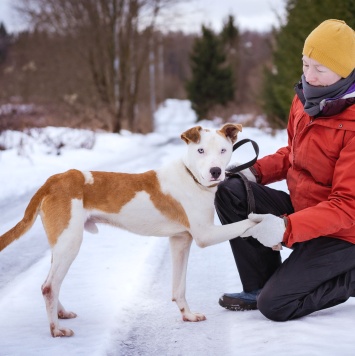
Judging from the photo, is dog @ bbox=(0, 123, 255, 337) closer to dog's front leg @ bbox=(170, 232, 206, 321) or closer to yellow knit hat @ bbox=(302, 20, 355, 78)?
dog's front leg @ bbox=(170, 232, 206, 321)

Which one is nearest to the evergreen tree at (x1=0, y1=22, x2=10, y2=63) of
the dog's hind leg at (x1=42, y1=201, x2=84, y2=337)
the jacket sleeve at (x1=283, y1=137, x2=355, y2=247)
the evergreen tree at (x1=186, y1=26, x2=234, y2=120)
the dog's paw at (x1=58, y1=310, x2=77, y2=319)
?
the evergreen tree at (x1=186, y1=26, x2=234, y2=120)

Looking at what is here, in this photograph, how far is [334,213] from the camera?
2.89 metres

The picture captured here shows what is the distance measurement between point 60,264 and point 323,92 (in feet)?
6.11

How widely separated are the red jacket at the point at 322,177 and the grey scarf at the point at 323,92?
74mm

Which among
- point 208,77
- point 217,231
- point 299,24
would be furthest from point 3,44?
point 217,231

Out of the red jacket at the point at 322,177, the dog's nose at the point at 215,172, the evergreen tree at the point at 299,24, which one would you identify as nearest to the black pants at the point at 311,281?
the red jacket at the point at 322,177

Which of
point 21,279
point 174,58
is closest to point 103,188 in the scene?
point 21,279

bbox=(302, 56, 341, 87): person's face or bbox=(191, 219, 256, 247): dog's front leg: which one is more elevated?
bbox=(302, 56, 341, 87): person's face

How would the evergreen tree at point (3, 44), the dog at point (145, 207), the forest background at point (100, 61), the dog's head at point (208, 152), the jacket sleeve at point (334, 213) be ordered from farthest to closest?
1. the evergreen tree at point (3, 44)
2. the forest background at point (100, 61)
3. the dog's head at point (208, 152)
4. the dog at point (145, 207)
5. the jacket sleeve at point (334, 213)

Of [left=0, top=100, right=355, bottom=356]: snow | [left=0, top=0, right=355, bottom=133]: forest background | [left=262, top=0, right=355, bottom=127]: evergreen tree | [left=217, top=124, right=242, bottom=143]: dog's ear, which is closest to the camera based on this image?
[left=0, top=100, right=355, bottom=356]: snow

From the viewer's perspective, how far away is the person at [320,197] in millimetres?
2938

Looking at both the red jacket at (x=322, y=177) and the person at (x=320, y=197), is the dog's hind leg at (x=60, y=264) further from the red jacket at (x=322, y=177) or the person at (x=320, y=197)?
the red jacket at (x=322, y=177)

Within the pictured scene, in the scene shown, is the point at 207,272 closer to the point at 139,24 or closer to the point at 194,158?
the point at 194,158

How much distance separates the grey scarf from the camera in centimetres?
309
